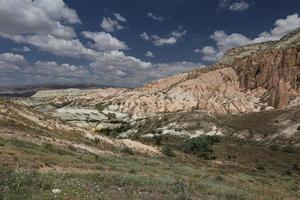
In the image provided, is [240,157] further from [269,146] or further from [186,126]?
[186,126]

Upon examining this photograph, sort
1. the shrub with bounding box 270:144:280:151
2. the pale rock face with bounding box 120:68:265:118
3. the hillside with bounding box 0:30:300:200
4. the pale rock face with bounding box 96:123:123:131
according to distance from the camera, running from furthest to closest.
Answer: the pale rock face with bounding box 120:68:265:118, the pale rock face with bounding box 96:123:123:131, the shrub with bounding box 270:144:280:151, the hillside with bounding box 0:30:300:200

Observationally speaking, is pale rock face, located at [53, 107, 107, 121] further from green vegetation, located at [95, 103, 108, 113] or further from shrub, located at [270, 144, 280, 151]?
shrub, located at [270, 144, 280, 151]

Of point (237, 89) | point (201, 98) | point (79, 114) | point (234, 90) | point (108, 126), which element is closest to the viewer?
point (108, 126)

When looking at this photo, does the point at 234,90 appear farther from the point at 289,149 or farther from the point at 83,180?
the point at 83,180

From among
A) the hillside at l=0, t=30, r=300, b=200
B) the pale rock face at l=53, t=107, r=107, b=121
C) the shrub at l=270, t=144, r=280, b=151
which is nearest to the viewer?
the hillside at l=0, t=30, r=300, b=200

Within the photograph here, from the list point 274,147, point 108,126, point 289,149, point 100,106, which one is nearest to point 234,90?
point 108,126

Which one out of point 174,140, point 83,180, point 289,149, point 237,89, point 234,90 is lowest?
point 174,140

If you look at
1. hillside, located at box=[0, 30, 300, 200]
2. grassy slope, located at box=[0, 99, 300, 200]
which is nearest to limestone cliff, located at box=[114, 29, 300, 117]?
hillside, located at box=[0, 30, 300, 200]

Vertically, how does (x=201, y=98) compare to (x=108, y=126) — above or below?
above

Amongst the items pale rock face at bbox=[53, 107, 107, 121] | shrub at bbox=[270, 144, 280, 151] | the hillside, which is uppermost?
the hillside

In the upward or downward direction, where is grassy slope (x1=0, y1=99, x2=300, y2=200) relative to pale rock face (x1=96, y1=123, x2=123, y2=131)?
upward

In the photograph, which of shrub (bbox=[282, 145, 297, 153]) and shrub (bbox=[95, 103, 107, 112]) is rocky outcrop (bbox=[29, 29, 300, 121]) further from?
shrub (bbox=[282, 145, 297, 153])

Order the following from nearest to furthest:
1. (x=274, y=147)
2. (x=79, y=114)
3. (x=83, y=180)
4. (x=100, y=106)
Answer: (x=83, y=180) < (x=274, y=147) < (x=79, y=114) < (x=100, y=106)

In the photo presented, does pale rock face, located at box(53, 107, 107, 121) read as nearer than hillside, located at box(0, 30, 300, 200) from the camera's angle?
No
